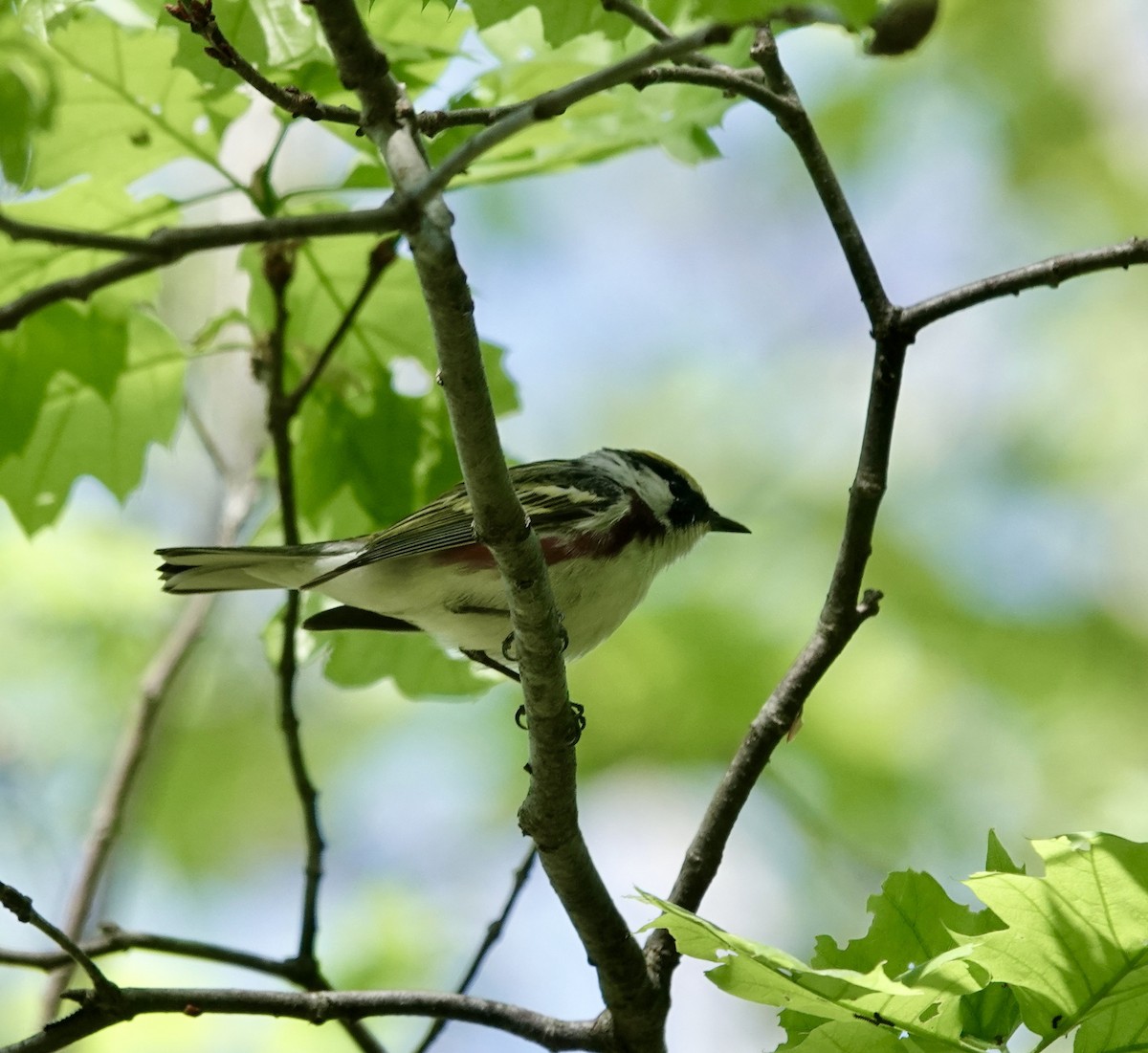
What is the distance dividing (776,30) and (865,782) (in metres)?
4.08

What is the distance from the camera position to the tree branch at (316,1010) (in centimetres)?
223

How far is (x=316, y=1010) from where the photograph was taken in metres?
2.36

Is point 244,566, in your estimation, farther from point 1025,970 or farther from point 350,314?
point 1025,970

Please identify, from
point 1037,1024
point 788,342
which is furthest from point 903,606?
point 1037,1024

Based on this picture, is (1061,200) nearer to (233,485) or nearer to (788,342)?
(788,342)

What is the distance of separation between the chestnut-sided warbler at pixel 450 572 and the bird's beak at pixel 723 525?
76cm

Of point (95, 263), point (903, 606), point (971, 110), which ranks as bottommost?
point (95, 263)

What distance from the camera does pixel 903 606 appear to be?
6.44 metres

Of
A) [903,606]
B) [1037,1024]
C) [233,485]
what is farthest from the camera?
[903,606]

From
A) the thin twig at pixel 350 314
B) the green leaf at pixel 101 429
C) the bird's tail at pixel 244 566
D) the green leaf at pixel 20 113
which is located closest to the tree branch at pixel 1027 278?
the thin twig at pixel 350 314

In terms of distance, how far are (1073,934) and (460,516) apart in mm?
2253

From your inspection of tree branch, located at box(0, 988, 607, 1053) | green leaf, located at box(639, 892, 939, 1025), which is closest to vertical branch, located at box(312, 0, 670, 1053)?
tree branch, located at box(0, 988, 607, 1053)

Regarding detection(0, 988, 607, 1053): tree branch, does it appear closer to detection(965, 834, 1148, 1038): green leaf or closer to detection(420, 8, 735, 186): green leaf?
detection(965, 834, 1148, 1038): green leaf

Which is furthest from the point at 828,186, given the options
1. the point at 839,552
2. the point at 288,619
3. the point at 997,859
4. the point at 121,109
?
the point at 121,109
